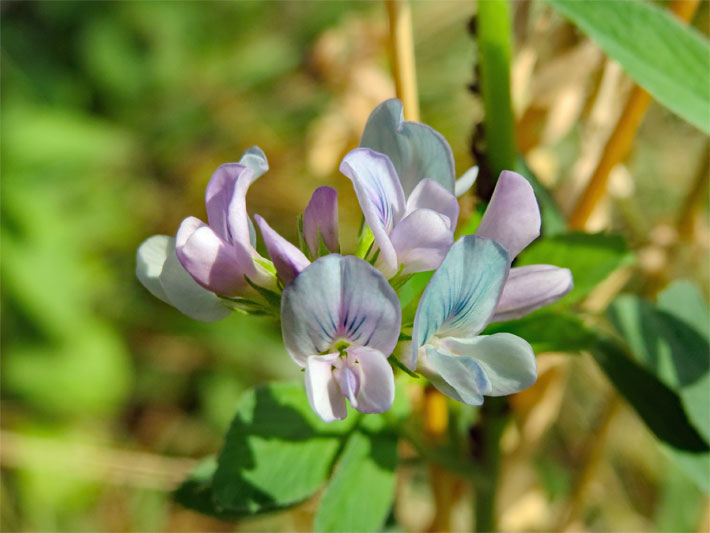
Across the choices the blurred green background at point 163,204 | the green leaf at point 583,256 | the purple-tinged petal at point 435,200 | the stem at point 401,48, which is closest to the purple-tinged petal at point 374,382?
the purple-tinged petal at point 435,200

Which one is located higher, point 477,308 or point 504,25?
point 504,25

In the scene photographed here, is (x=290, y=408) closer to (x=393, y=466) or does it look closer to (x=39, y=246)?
(x=393, y=466)

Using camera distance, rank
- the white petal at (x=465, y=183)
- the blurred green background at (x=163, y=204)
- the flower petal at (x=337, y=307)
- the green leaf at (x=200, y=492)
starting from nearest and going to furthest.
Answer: the flower petal at (x=337, y=307) < the white petal at (x=465, y=183) < the green leaf at (x=200, y=492) < the blurred green background at (x=163, y=204)

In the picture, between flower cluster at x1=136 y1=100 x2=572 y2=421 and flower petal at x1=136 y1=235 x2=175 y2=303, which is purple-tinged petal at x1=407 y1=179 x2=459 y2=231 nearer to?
flower cluster at x1=136 y1=100 x2=572 y2=421

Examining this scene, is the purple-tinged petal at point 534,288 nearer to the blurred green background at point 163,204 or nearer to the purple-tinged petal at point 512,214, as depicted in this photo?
the purple-tinged petal at point 512,214

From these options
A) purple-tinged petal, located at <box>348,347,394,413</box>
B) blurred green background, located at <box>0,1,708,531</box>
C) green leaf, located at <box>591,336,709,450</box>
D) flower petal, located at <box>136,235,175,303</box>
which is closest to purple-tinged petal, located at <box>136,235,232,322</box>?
flower petal, located at <box>136,235,175,303</box>

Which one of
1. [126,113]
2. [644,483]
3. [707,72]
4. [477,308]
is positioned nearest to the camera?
[477,308]

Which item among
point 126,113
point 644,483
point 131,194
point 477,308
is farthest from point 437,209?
point 126,113
